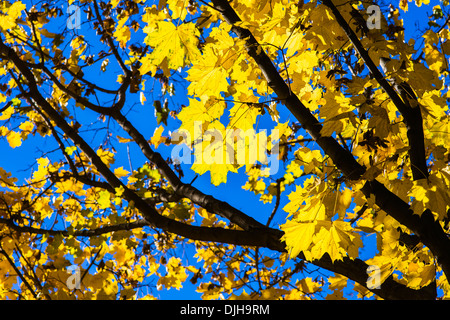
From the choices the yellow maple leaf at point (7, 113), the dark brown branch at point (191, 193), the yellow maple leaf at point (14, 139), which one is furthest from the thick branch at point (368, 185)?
the yellow maple leaf at point (14, 139)

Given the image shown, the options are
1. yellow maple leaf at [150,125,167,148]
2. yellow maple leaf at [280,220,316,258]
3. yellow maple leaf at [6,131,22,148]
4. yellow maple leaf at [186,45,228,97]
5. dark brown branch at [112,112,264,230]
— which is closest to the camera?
yellow maple leaf at [280,220,316,258]

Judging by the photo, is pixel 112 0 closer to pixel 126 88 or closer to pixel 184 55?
pixel 126 88

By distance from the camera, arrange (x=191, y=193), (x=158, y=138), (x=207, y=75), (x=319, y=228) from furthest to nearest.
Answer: (x=158, y=138), (x=191, y=193), (x=207, y=75), (x=319, y=228)

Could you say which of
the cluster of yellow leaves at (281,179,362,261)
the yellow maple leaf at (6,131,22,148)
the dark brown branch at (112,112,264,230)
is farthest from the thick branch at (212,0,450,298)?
the yellow maple leaf at (6,131,22,148)

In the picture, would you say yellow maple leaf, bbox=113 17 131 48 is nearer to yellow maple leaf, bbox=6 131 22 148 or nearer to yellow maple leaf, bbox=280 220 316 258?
yellow maple leaf, bbox=6 131 22 148

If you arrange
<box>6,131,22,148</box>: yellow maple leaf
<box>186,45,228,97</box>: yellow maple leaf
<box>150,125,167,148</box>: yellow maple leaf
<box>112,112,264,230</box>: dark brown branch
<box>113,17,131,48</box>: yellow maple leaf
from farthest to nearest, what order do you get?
<box>6,131,22,148</box>: yellow maple leaf
<box>150,125,167,148</box>: yellow maple leaf
<box>113,17,131,48</box>: yellow maple leaf
<box>112,112,264,230</box>: dark brown branch
<box>186,45,228,97</box>: yellow maple leaf

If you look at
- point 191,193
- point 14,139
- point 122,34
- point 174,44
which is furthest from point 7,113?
point 174,44

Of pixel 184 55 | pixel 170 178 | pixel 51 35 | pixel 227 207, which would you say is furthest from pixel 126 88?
pixel 184 55

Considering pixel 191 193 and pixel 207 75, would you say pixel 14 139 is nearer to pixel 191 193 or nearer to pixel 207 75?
pixel 191 193

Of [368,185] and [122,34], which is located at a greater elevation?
[122,34]

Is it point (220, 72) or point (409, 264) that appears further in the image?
point (409, 264)
